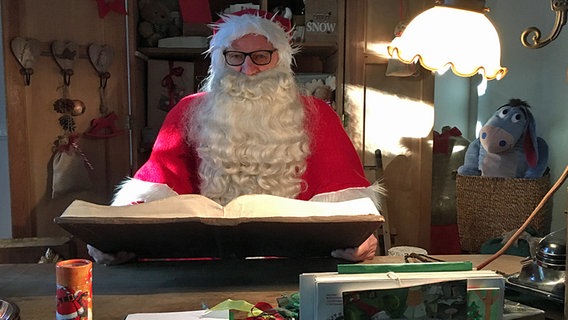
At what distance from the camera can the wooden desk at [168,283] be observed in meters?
0.92

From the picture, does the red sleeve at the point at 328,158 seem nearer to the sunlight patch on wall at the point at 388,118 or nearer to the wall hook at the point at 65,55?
the sunlight patch on wall at the point at 388,118

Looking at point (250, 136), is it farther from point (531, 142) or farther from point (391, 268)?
point (531, 142)

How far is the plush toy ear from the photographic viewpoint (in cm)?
234

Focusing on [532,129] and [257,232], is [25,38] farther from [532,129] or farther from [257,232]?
[532,129]

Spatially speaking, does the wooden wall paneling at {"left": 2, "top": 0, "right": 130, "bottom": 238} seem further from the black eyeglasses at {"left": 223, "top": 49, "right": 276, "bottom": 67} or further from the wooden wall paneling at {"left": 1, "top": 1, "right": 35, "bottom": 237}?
the black eyeglasses at {"left": 223, "top": 49, "right": 276, "bottom": 67}

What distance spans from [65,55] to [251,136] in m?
1.09

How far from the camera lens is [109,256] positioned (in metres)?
1.18

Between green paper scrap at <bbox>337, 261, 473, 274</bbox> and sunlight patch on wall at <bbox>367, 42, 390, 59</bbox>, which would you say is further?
sunlight patch on wall at <bbox>367, 42, 390, 59</bbox>

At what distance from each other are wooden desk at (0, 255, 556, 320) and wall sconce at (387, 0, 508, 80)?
46 centimetres

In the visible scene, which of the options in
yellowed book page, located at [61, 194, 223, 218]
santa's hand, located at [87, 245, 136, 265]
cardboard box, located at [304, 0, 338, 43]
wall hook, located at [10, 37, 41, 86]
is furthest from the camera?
cardboard box, located at [304, 0, 338, 43]

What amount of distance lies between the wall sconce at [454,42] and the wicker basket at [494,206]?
1.46m

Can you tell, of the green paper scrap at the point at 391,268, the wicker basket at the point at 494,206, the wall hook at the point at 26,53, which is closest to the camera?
the green paper scrap at the point at 391,268

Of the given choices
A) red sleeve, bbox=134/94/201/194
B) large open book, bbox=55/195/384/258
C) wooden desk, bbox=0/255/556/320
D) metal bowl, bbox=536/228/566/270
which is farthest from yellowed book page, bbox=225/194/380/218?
red sleeve, bbox=134/94/201/194

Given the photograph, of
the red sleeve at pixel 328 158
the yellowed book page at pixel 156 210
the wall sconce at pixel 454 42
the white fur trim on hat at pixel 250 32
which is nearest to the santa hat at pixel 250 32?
the white fur trim on hat at pixel 250 32
